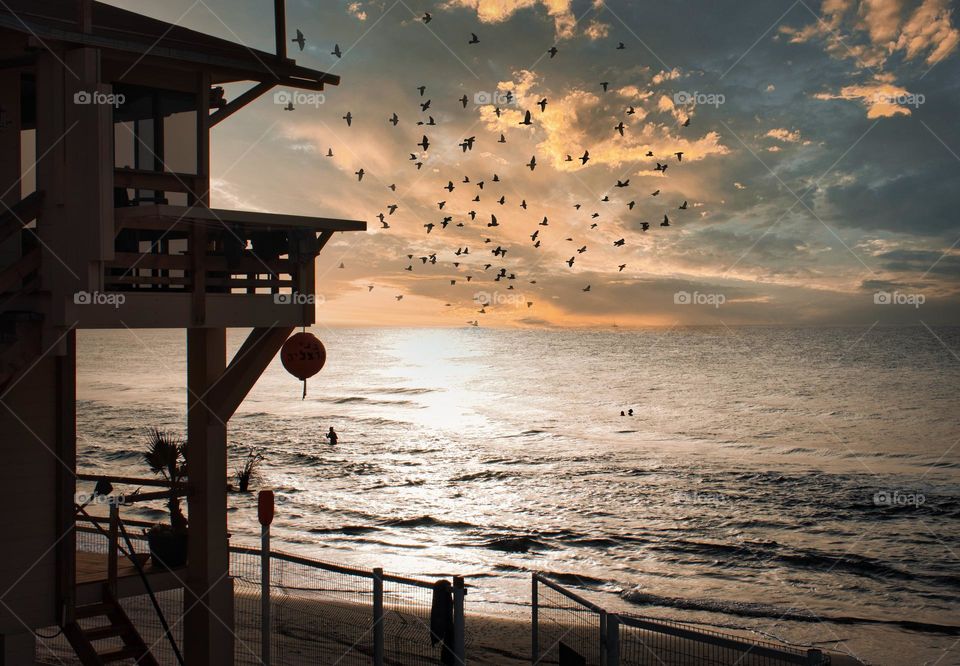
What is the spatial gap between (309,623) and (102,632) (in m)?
8.41

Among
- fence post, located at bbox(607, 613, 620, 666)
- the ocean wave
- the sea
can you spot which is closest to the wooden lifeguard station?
fence post, located at bbox(607, 613, 620, 666)

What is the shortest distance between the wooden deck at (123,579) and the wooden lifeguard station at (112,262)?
0.11ft

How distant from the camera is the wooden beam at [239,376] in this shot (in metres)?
11.2

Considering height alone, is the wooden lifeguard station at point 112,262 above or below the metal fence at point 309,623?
above

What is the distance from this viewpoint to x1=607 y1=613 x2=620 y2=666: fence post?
31.4 ft

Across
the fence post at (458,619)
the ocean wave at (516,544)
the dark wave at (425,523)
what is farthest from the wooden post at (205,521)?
the dark wave at (425,523)

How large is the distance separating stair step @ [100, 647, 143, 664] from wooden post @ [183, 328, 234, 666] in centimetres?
84

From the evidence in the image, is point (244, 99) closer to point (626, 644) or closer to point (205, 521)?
point (205, 521)

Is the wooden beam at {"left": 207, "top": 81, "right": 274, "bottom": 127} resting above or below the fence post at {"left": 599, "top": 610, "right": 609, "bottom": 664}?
above

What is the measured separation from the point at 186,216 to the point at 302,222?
4.73ft

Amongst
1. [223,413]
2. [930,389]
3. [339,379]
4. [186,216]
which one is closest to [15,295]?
[186,216]

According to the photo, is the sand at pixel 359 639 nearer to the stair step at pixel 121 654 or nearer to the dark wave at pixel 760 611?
the stair step at pixel 121 654

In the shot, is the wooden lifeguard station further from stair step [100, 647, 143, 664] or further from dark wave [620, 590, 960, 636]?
dark wave [620, 590, 960, 636]

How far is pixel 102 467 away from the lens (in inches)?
2020
